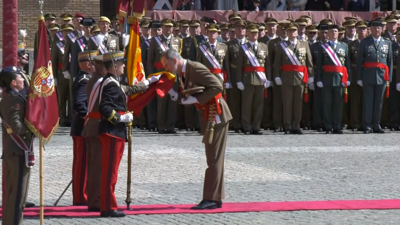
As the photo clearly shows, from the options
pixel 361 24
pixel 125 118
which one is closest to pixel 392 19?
pixel 361 24

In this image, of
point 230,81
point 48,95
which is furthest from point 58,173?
point 230,81

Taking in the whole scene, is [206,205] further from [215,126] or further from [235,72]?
[235,72]

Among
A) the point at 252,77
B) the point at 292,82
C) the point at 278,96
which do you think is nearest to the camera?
the point at 252,77

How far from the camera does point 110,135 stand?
943 centimetres

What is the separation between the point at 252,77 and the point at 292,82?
2.49 feet

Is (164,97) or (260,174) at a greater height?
(164,97)

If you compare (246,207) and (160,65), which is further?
(160,65)

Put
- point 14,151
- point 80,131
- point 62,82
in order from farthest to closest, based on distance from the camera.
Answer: point 62,82
point 80,131
point 14,151

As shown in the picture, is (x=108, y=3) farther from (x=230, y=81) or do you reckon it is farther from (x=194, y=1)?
(x=230, y=81)

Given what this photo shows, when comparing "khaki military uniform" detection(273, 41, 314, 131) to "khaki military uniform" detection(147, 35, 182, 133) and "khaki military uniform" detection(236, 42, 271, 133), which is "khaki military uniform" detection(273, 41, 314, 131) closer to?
"khaki military uniform" detection(236, 42, 271, 133)

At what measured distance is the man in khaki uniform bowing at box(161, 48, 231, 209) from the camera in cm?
990

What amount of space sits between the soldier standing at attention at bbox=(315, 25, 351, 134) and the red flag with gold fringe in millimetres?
9932

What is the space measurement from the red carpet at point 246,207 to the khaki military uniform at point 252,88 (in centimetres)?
723

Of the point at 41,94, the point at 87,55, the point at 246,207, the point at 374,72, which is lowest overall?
the point at 246,207
